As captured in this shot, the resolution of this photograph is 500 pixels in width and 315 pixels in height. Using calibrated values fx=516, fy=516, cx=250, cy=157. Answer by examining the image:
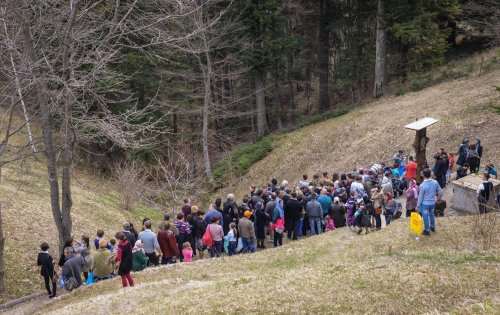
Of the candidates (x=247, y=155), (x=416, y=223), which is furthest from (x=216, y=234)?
(x=247, y=155)

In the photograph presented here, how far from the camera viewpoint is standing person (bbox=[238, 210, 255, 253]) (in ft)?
49.1

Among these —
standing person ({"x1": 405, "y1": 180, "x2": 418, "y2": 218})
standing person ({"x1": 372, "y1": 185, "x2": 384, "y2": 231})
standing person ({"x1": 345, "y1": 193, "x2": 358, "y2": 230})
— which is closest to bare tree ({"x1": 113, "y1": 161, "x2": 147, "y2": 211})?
standing person ({"x1": 345, "y1": 193, "x2": 358, "y2": 230})

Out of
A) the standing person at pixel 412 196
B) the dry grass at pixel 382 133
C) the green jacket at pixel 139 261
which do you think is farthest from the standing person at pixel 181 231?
the dry grass at pixel 382 133

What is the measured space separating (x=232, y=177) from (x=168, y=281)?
1934 centimetres

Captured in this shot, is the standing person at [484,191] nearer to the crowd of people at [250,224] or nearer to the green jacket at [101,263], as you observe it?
the crowd of people at [250,224]

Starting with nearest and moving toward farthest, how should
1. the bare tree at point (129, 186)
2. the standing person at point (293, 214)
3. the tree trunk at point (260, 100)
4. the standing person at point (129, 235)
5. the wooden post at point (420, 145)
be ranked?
the standing person at point (129, 235)
the standing person at point (293, 214)
the wooden post at point (420, 145)
the bare tree at point (129, 186)
the tree trunk at point (260, 100)

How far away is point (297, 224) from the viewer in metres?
16.6

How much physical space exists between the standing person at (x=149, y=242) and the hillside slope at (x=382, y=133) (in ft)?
50.2

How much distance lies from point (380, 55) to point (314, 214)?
814 inches

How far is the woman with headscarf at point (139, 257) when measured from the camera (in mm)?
13375

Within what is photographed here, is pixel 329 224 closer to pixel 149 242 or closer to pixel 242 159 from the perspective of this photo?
pixel 149 242

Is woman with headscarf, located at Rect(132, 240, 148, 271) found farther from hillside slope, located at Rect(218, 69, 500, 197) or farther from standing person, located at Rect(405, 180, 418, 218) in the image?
hillside slope, located at Rect(218, 69, 500, 197)

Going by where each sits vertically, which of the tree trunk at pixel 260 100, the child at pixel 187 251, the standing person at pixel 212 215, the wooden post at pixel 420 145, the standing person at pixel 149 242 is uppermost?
the tree trunk at pixel 260 100

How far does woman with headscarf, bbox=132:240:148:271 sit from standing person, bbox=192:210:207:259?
1.83 metres
